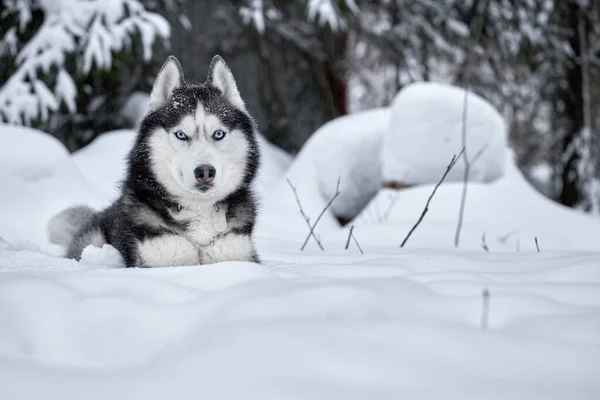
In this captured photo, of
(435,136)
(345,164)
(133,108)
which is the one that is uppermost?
(133,108)

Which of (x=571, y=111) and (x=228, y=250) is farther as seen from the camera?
(x=571, y=111)

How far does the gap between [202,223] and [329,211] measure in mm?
4676

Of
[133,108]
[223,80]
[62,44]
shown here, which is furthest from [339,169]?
[223,80]

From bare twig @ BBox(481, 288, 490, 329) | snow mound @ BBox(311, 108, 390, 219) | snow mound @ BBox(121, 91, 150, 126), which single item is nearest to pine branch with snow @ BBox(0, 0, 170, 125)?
snow mound @ BBox(121, 91, 150, 126)

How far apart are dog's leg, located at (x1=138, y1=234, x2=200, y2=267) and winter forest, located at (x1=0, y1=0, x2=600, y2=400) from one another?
23 centimetres

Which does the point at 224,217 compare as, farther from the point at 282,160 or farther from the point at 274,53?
the point at 274,53

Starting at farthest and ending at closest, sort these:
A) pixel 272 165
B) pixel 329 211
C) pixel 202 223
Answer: pixel 272 165
pixel 329 211
pixel 202 223

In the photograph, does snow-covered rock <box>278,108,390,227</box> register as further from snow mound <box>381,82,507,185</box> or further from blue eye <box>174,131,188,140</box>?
blue eye <box>174,131,188,140</box>

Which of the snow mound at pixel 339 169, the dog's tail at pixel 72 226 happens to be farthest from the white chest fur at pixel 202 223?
the snow mound at pixel 339 169

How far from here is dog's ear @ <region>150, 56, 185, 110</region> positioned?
10.3 feet

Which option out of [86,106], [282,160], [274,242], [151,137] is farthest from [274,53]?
[151,137]

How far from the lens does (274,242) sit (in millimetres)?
4914

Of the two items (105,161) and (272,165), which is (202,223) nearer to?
(105,161)

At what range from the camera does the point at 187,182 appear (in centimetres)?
279
